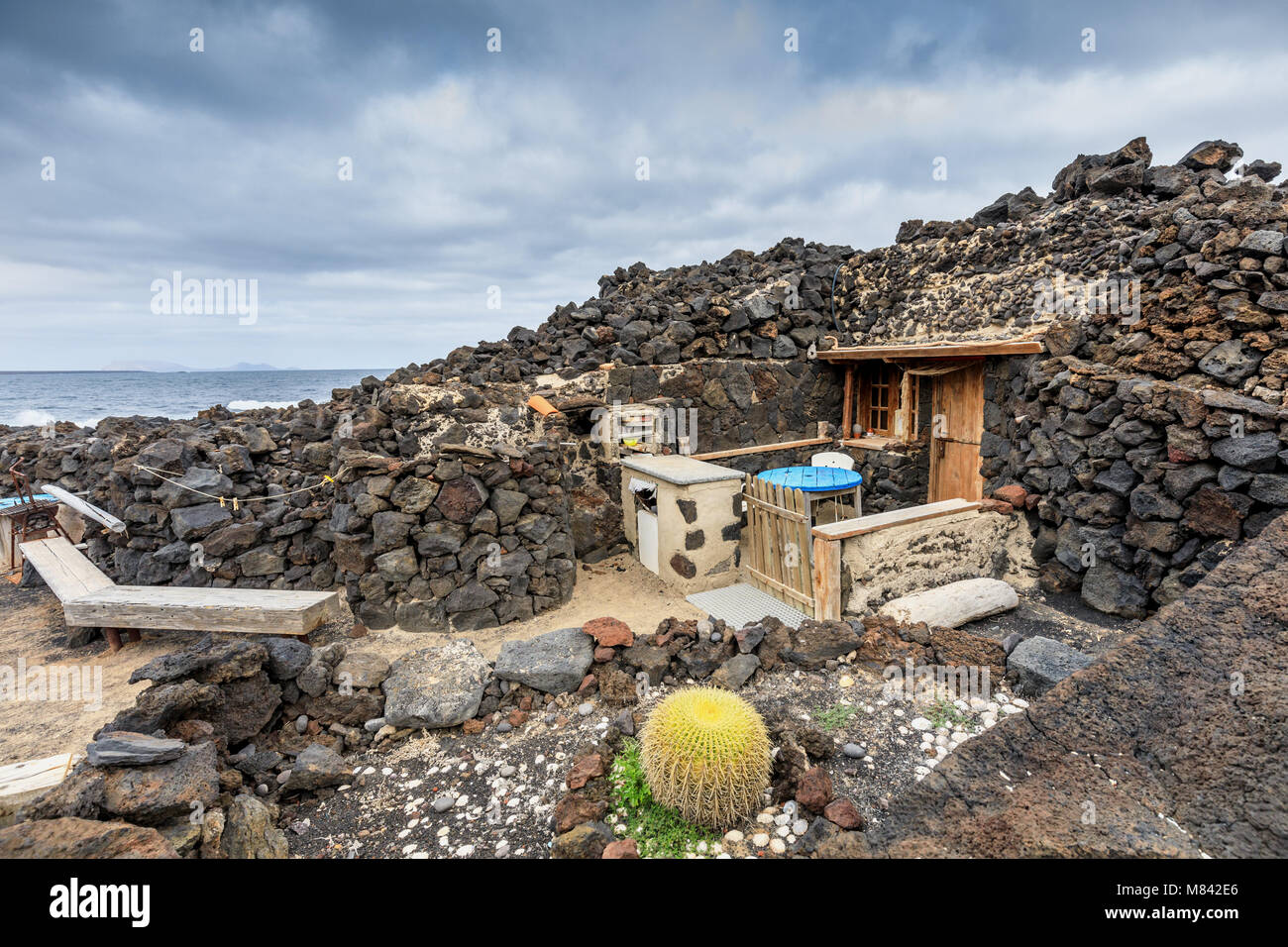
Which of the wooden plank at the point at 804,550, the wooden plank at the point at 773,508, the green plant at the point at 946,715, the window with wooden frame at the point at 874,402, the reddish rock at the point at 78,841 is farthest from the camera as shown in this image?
the window with wooden frame at the point at 874,402

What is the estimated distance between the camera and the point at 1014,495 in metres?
7.04

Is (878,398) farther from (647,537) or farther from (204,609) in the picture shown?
(204,609)

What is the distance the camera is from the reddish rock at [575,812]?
293 cm

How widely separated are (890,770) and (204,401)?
60649 mm

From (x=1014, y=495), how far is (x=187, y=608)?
31.9 feet

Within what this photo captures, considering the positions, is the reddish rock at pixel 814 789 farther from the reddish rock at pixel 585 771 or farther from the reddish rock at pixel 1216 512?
the reddish rock at pixel 1216 512

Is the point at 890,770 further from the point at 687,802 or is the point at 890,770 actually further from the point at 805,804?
the point at 687,802

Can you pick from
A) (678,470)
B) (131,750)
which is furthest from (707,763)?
(678,470)

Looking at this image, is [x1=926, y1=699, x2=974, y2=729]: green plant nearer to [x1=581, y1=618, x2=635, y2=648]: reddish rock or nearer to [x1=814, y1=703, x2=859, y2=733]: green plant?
[x1=814, y1=703, x2=859, y2=733]: green plant

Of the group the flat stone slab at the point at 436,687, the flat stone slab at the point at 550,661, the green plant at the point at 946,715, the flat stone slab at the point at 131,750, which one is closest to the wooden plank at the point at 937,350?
the green plant at the point at 946,715

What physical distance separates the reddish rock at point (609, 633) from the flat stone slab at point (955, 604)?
253 centimetres

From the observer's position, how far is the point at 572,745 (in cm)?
375

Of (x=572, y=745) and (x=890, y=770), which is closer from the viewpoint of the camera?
(x=890, y=770)
